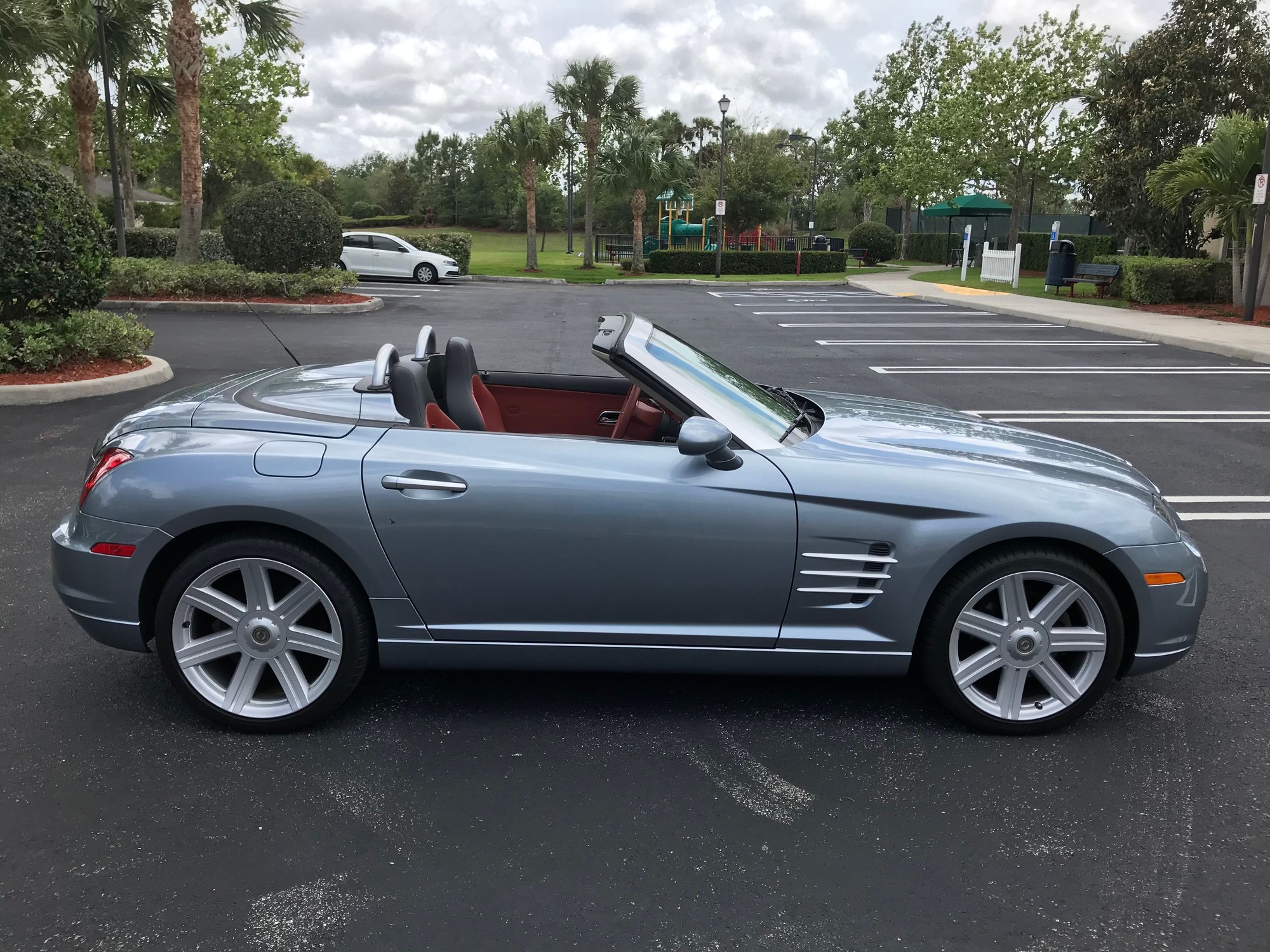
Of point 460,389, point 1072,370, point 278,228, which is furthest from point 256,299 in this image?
point 460,389

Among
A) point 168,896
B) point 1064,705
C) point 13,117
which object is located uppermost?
point 13,117

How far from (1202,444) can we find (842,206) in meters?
69.4

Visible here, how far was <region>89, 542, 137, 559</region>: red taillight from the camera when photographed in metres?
3.34

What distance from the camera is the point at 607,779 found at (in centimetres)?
320

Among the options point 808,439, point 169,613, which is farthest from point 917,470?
point 169,613

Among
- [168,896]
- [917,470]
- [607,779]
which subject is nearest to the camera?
[168,896]

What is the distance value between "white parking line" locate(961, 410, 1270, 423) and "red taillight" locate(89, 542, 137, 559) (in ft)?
25.6

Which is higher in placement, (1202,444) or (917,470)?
(917,470)

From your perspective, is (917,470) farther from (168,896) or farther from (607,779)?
(168,896)

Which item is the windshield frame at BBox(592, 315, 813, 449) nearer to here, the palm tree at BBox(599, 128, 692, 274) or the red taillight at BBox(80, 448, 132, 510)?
the red taillight at BBox(80, 448, 132, 510)

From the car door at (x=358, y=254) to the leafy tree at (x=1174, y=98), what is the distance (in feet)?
64.6

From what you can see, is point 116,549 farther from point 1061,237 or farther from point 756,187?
point 756,187

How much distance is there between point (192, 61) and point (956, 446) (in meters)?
21.6

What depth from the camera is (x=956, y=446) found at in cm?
378
